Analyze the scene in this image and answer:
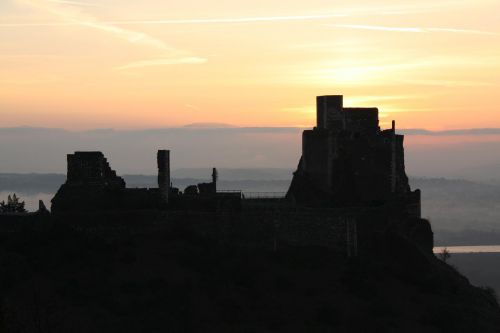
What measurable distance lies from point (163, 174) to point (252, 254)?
6462 millimetres

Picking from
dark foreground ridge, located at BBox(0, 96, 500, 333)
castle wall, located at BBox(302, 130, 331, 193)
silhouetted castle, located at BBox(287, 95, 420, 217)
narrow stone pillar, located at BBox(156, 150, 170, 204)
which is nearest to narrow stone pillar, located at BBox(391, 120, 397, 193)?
silhouetted castle, located at BBox(287, 95, 420, 217)

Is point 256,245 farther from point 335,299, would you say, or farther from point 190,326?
point 190,326

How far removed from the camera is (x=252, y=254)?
4944cm

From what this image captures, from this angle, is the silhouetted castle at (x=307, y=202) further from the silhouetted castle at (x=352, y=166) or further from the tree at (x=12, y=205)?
the tree at (x=12, y=205)

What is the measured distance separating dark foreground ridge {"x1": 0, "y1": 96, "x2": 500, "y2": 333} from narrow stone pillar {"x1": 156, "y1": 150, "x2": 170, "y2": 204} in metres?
0.08

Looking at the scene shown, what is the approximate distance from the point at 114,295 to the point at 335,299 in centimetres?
1025

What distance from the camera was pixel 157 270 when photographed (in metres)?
46.7

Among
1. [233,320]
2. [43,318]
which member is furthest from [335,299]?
[43,318]

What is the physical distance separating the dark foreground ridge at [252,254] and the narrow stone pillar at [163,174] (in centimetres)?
8

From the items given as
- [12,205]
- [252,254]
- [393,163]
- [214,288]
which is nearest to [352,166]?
[393,163]

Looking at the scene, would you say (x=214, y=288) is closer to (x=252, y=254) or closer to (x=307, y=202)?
(x=252, y=254)

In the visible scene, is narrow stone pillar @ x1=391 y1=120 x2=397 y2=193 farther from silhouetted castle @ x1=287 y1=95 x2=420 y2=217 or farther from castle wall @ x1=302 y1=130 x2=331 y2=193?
castle wall @ x1=302 y1=130 x2=331 y2=193

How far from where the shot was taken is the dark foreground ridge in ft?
144

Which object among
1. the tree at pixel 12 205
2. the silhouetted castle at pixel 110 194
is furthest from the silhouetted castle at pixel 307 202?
the tree at pixel 12 205
